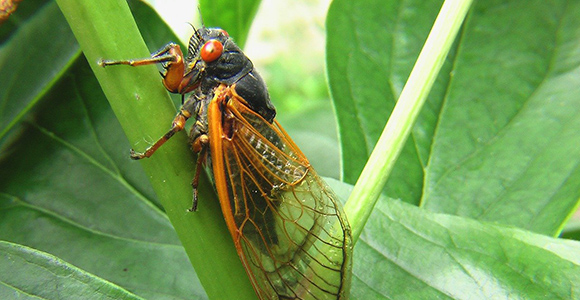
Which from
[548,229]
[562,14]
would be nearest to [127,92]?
[548,229]

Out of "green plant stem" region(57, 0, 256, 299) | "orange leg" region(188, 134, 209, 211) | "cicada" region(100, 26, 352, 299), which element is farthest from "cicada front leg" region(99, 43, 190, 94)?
"green plant stem" region(57, 0, 256, 299)

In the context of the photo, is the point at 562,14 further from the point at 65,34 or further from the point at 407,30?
the point at 65,34

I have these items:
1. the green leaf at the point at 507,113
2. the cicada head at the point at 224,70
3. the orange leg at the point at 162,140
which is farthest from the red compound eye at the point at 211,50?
the green leaf at the point at 507,113

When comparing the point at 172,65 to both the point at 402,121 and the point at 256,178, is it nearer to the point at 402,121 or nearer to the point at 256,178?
the point at 256,178

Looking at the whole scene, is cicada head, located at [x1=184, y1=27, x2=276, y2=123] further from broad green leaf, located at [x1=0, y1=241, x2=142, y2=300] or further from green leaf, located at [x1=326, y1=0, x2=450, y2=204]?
broad green leaf, located at [x1=0, y1=241, x2=142, y2=300]

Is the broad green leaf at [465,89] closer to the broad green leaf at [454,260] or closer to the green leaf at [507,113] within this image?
the green leaf at [507,113]
